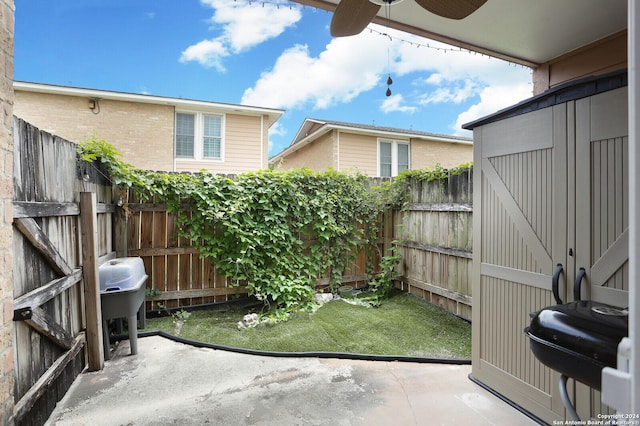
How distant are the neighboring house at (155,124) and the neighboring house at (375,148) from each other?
6.40 ft

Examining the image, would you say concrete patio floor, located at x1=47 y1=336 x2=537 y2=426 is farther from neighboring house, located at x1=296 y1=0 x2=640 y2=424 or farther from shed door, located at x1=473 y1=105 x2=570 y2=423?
neighboring house, located at x1=296 y1=0 x2=640 y2=424

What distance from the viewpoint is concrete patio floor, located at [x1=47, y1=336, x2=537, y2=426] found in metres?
2.07

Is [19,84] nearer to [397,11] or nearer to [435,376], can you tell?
[397,11]

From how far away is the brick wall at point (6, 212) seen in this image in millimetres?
1521

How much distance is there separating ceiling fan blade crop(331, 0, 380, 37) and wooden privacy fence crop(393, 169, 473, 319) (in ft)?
7.25

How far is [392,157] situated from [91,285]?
9.27m

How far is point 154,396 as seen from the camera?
234 centimetres

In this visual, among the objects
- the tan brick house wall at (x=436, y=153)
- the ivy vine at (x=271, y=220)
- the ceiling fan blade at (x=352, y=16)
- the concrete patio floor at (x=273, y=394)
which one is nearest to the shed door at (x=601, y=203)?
the concrete patio floor at (x=273, y=394)

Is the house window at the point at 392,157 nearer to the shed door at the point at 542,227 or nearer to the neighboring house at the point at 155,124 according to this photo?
the neighboring house at the point at 155,124

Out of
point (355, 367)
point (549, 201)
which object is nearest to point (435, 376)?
point (355, 367)

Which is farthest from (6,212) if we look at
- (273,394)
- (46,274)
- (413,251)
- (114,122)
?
(114,122)

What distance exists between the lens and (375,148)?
10.2 meters

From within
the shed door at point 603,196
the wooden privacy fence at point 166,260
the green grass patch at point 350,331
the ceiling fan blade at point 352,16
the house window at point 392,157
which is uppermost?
the house window at point 392,157

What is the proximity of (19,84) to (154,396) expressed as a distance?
8838mm
